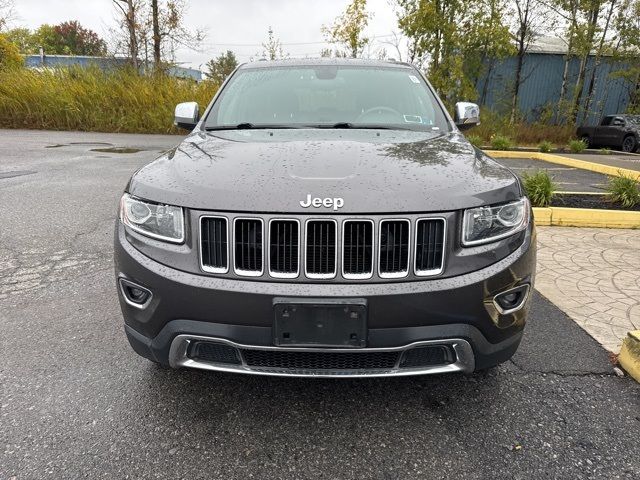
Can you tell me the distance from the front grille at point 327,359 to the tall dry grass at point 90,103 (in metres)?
16.0

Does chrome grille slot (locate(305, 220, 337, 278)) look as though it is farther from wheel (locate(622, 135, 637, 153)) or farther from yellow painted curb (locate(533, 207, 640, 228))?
wheel (locate(622, 135, 637, 153))

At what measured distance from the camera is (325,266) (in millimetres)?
1734

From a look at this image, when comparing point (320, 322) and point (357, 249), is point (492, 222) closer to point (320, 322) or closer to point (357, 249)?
point (357, 249)

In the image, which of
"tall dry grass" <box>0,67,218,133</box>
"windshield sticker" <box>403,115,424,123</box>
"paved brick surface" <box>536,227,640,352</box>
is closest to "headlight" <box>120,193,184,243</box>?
"windshield sticker" <box>403,115,424,123</box>

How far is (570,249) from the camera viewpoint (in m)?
4.46

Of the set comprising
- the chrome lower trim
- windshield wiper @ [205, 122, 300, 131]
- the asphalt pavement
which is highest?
windshield wiper @ [205, 122, 300, 131]

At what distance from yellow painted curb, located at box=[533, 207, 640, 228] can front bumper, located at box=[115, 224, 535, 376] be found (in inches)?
152

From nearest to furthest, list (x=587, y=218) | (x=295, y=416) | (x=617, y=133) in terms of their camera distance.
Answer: (x=295, y=416), (x=587, y=218), (x=617, y=133)

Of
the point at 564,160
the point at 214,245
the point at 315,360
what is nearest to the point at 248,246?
the point at 214,245

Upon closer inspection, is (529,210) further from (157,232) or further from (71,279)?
(71,279)

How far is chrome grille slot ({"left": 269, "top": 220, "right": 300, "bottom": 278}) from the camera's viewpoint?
1.73m

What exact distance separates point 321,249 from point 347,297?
0.67 feet

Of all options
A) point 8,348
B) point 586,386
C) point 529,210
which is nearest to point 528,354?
point 586,386

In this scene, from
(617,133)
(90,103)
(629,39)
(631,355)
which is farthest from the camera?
(629,39)
